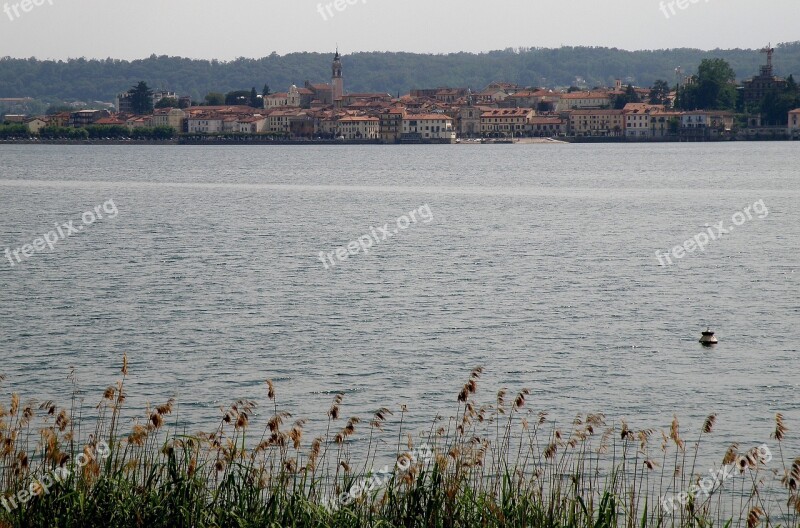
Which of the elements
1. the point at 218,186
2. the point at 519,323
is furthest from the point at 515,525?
the point at 218,186

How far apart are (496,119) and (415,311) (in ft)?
450

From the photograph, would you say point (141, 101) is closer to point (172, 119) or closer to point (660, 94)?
point (172, 119)

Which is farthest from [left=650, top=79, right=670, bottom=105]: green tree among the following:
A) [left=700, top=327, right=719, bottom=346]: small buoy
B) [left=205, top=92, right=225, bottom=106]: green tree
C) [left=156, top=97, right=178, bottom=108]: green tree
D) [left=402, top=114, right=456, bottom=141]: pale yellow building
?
[left=700, top=327, right=719, bottom=346]: small buoy

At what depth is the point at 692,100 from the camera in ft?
478

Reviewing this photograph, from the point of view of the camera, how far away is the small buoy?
656 inches

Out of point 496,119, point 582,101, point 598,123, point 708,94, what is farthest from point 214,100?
point 708,94

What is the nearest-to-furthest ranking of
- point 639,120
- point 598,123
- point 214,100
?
point 639,120 < point 598,123 < point 214,100

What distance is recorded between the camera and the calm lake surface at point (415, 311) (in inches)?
541

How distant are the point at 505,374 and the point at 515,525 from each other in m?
7.31

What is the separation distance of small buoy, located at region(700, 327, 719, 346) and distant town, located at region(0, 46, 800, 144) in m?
126

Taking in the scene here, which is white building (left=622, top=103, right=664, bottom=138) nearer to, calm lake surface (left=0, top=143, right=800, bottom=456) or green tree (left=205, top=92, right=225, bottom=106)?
green tree (left=205, top=92, right=225, bottom=106)

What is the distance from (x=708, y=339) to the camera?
16.7m

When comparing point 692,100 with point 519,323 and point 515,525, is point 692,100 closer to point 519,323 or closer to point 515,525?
point 519,323

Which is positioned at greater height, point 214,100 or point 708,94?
point 708,94
